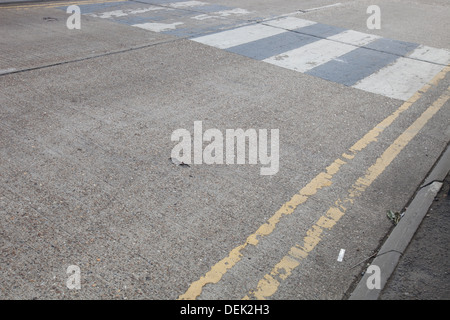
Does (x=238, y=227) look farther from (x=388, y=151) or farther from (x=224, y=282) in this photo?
(x=388, y=151)

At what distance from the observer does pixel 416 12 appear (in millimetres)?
15312

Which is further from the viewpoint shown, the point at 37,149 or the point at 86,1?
the point at 86,1

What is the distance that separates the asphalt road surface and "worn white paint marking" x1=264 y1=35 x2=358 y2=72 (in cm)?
6

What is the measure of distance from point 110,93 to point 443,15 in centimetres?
1282

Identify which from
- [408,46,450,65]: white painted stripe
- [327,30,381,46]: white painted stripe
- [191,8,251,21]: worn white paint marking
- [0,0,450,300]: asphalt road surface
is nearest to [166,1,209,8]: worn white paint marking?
[191,8,251,21]: worn white paint marking

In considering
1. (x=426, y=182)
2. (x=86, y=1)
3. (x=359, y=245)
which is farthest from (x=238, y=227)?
(x=86, y=1)

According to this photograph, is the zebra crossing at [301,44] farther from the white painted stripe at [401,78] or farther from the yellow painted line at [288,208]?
the yellow painted line at [288,208]

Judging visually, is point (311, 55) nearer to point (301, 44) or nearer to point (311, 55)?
point (311, 55)

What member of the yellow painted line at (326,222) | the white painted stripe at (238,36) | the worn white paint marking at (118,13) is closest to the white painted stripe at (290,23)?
the white painted stripe at (238,36)

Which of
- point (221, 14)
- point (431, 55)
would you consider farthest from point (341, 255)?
point (221, 14)

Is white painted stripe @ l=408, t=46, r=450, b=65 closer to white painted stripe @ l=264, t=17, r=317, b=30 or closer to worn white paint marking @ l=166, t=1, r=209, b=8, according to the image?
white painted stripe @ l=264, t=17, r=317, b=30

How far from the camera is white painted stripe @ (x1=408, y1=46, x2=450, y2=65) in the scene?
391 inches

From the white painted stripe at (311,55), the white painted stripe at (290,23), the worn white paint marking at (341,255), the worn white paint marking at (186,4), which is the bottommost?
the worn white paint marking at (341,255)

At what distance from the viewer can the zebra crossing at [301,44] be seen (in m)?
8.73
